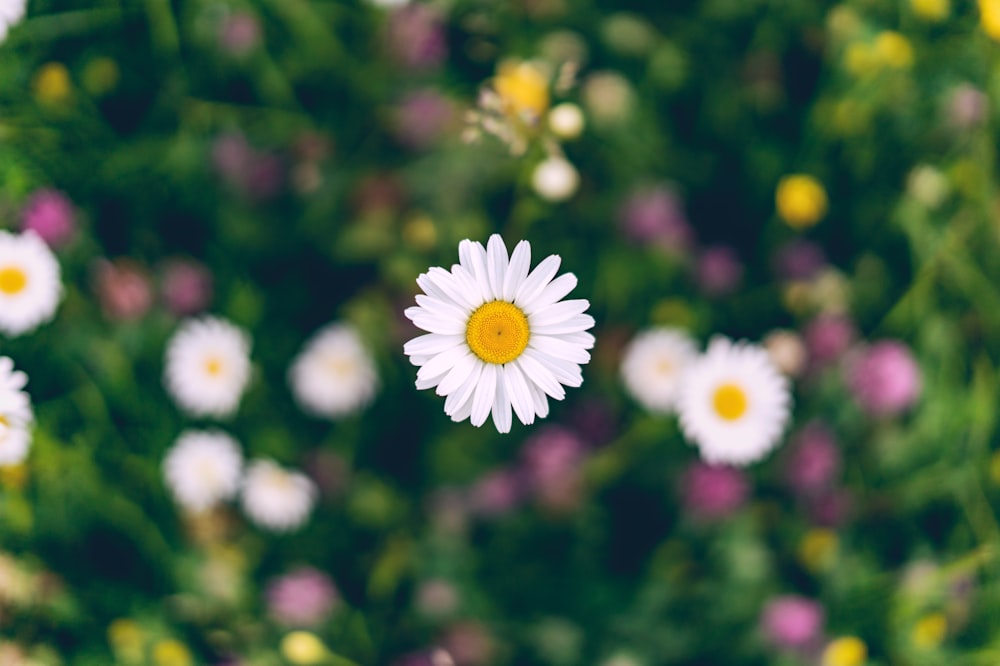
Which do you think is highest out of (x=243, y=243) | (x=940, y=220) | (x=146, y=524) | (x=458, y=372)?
(x=940, y=220)

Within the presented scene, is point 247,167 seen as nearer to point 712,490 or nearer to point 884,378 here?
point 712,490

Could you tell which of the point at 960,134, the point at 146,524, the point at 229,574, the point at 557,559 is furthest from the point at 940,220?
the point at 146,524

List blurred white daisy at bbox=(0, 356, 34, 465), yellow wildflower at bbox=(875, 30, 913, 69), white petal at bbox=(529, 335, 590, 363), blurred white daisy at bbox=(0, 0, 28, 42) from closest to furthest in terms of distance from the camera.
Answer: white petal at bbox=(529, 335, 590, 363)
blurred white daisy at bbox=(0, 356, 34, 465)
blurred white daisy at bbox=(0, 0, 28, 42)
yellow wildflower at bbox=(875, 30, 913, 69)

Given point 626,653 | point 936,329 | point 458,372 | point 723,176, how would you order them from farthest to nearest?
point 723,176 < point 936,329 < point 626,653 < point 458,372

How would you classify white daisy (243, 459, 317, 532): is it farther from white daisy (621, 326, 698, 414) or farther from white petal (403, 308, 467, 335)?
white petal (403, 308, 467, 335)

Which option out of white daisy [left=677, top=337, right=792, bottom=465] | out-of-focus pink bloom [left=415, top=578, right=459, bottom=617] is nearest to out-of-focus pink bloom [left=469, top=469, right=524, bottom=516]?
out-of-focus pink bloom [left=415, top=578, right=459, bottom=617]

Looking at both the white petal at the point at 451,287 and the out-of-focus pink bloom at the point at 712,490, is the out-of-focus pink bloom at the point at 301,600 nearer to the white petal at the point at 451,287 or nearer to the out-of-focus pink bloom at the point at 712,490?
the out-of-focus pink bloom at the point at 712,490

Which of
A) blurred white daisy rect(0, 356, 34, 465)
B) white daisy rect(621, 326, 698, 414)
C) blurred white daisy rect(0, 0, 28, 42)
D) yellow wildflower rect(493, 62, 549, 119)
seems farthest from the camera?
white daisy rect(621, 326, 698, 414)

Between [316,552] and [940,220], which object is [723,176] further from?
[316,552]

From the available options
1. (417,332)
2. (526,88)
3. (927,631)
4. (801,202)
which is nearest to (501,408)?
(417,332)
